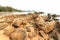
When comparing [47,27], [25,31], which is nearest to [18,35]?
[25,31]

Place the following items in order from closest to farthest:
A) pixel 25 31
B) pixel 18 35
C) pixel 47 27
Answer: pixel 18 35
pixel 25 31
pixel 47 27

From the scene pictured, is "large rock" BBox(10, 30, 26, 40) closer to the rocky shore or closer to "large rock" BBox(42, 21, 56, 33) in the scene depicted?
the rocky shore

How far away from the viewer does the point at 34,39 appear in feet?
35.7

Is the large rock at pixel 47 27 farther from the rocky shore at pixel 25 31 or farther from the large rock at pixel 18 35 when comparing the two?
the large rock at pixel 18 35

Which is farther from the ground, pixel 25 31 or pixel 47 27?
pixel 25 31

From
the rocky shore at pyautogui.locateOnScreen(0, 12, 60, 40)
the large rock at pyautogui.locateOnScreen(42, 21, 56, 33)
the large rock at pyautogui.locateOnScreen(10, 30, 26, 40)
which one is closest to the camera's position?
the large rock at pyautogui.locateOnScreen(10, 30, 26, 40)

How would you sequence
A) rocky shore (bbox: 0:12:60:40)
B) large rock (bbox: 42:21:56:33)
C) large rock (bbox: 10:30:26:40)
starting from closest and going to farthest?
large rock (bbox: 10:30:26:40) → rocky shore (bbox: 0:12:60:40) → large rock (bbox: 42:21:56:33)

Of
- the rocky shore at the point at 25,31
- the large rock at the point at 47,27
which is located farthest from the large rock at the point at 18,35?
the large rock at the point at 47,27

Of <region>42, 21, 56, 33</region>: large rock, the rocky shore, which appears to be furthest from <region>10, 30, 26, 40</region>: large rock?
<region>42, 21, 56, 33</region>: large rock

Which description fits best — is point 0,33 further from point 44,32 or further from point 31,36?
point 44,32

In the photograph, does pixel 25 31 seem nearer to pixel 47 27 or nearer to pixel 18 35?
pixel 18 35

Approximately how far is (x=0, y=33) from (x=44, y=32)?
12.9 ft

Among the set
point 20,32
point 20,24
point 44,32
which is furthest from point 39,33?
point 20,32

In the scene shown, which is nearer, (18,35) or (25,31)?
(18,35)
